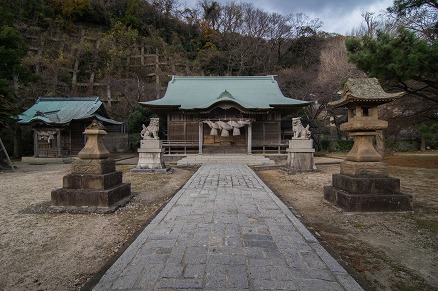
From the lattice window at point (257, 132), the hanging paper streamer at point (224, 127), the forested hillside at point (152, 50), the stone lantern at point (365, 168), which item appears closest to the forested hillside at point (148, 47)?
the forested hillside at point (152, 50)

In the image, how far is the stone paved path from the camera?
2.53 m

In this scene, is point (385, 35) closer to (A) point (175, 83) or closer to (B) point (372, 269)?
(B) point (372, 269)

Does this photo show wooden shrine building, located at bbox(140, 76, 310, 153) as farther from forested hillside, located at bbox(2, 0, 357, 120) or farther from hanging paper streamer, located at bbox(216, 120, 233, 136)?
forested hillside, located at bbox(2, 0, 357, 120)

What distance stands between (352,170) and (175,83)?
20988 millimetres

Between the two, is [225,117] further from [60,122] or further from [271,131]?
[60,122]

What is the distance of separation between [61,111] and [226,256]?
21.8 meters

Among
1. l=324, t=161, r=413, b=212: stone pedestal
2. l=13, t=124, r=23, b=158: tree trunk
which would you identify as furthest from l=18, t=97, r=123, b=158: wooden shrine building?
l=324, t=161, r=413, b=212: stone pedestal

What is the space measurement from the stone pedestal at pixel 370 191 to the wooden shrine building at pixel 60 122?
1887cm

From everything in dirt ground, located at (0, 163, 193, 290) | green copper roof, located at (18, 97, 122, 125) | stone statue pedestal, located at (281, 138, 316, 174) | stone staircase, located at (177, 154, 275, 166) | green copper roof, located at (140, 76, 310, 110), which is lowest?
dirt ground, located at (0, 163, 193, 290)

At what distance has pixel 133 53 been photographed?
36.3m

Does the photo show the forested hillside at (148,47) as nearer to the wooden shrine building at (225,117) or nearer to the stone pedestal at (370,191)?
the wooden shrine building at (225,117)

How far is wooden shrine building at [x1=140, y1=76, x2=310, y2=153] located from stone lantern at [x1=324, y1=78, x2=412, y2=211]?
12607 mm

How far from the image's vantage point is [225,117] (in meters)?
19.6

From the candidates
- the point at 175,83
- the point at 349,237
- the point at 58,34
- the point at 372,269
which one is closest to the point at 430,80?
the point at 349,237
